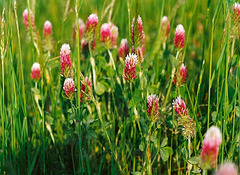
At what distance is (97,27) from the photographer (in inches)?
61.0

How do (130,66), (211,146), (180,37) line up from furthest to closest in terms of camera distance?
(180,37)
(130,66)
(211,146)

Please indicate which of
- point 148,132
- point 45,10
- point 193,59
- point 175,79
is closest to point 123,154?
point 148,132

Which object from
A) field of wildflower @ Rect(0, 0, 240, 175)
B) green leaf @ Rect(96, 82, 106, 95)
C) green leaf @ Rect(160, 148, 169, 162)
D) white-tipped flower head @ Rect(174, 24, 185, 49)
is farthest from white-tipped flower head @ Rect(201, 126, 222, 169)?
green leaf @ Rect(96, 82, 106, 95)

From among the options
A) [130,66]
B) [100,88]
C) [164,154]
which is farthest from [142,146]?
[100,88]

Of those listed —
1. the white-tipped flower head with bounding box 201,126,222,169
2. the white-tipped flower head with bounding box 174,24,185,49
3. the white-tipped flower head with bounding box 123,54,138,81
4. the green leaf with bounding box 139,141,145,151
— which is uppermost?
the white-tipped flower head with bounding box 174,24,185,49

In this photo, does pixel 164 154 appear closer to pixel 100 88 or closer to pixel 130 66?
pixel 130 66

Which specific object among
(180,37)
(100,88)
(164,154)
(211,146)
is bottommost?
(164,154)

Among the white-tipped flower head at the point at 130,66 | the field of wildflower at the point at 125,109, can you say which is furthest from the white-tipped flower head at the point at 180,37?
the white-tipped flower head at the point at 130,66

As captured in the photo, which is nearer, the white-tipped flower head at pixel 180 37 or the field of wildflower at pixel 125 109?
the field of wildflower at pixel 125 109

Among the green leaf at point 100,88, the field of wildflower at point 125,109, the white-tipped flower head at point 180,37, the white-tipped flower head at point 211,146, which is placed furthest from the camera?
the green leaf at point 100,88

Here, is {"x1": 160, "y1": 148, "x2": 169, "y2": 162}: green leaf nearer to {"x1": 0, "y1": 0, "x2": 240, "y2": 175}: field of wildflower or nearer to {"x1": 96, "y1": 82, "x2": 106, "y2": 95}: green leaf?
{"x1": 0, "y1": 0, "x2": 240, "y2": 175}: field of wildflower

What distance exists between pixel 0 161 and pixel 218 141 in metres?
0.98

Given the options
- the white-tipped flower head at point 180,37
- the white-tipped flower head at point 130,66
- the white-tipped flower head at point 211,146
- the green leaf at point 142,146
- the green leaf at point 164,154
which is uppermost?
the white-tipped flower head at point 180,37

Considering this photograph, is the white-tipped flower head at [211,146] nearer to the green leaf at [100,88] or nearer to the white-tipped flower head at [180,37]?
the white-tipped flower head at [180,37]
